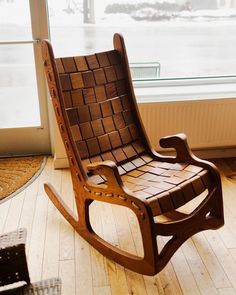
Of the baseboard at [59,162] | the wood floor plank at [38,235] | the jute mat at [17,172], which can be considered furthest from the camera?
the baseboard at [59,162]

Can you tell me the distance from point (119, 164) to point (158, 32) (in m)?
1.29

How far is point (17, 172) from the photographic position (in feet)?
8.76

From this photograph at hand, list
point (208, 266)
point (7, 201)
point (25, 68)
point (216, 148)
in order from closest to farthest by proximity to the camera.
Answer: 1. point (208, 266)
2. point (7, 201)
3. point (25, 68)
4. point (216, 148)

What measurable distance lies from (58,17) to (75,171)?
1.34m

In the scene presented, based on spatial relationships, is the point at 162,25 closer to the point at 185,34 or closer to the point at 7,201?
the point at 185,34

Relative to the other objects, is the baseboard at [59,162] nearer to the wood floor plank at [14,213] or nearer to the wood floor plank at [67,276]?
the wood floor plank at [14,213]

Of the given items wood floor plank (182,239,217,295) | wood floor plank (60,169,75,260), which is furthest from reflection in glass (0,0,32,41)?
wood floor plank (182,239,217,295)

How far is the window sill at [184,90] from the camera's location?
270cm

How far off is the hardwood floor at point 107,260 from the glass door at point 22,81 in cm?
65

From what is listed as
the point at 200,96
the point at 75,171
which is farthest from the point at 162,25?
the point at 75,171

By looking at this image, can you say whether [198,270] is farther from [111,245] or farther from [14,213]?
[14,213]

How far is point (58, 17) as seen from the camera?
2602 millimetres

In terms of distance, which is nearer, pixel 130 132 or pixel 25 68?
pixel 130 132

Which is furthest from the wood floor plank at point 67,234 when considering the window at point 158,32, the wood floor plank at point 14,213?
the window at point 158,32
